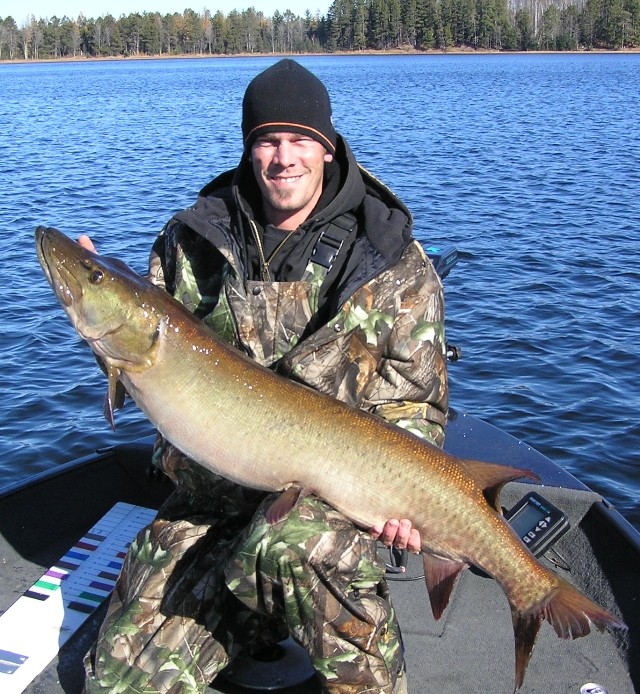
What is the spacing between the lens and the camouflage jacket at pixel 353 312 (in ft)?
11.6

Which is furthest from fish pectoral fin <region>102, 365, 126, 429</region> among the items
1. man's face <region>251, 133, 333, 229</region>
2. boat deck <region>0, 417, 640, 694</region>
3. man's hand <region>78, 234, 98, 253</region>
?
boat deck <region>0, 417, 640, 694</region>

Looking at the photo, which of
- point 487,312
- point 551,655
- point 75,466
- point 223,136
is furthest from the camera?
point 223,136

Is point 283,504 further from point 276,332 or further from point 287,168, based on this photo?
point 287,168

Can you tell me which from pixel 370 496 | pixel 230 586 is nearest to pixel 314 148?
pixel 370 496

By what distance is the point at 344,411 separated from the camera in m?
3.20

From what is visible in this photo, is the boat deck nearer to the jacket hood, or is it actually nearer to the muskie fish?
the muskie fish

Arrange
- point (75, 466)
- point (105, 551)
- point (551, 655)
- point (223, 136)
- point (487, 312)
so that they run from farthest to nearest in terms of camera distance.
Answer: point (223, 136), point (487, 312), point (75, 466), point (105, 551), point (551, 655)

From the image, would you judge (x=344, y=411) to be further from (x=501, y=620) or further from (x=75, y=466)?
(x=75, y=466)

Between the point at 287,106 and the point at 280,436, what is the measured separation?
4.73 ft

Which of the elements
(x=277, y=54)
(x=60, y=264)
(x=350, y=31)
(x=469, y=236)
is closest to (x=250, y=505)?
(x=60, y=264)

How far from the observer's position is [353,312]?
3518mm

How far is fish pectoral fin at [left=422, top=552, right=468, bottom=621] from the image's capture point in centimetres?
327

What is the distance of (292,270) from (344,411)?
82cm

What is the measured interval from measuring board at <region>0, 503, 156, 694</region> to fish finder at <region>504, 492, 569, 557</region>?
2118 millimetres
